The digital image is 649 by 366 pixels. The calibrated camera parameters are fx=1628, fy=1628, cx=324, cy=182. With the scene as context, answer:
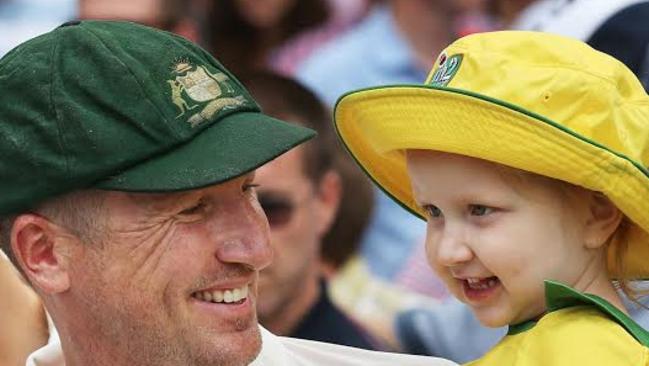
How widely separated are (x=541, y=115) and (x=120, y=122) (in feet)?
2.50

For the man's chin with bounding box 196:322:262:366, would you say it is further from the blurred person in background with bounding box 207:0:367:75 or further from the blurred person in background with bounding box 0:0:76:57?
the blurred person in background with bounding box 0:0:76:57

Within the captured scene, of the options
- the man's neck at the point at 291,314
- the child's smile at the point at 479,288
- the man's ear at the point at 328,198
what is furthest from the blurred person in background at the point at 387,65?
the child's smile at the point at 479,288

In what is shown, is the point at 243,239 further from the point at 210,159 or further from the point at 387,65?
the point at 387,65

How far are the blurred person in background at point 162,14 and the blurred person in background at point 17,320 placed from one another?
2.62 meters

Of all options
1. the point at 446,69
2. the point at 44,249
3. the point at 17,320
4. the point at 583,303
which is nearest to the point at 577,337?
the point at 583,303

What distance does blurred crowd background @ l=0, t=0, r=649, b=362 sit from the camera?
5.49 meters

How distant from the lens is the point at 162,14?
620cm

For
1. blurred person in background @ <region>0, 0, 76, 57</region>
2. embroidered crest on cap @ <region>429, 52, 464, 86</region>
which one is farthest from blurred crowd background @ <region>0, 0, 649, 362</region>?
embroidered crest on cap @ <region>429, 52, 464, 86</region>

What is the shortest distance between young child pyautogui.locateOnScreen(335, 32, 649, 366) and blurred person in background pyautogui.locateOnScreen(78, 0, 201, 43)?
311 centimetres

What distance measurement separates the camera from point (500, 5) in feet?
18.4

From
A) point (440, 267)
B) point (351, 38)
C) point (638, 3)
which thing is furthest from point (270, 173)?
point (440, 267)

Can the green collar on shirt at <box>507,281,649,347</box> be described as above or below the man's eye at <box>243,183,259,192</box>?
below

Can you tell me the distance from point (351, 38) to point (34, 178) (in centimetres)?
307

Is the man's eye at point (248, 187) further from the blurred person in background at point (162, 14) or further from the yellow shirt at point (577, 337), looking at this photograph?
the blurred person in background at point (162, 14)
